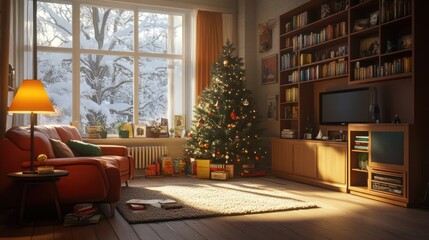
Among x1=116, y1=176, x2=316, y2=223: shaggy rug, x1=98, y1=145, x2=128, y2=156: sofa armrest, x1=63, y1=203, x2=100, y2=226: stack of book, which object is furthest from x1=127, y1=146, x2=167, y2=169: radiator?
x1=63, y1=203, x2=100, y2=226: stack of book

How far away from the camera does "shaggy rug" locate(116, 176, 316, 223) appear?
4.05 meters

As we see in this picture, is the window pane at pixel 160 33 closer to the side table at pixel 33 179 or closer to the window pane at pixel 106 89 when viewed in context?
the window pane at pixel 106 89

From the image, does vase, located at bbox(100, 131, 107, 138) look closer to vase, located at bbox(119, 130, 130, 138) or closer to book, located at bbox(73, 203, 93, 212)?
vase, located at bbox(119, 130, 130, 138)

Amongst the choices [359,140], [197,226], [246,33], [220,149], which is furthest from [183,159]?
[197,226]

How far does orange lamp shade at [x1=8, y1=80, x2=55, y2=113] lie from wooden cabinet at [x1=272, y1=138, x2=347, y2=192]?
12.2 ft

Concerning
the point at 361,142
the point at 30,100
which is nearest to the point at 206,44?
the point at 361,142

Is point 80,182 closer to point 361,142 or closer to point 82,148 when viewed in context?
point 82,148

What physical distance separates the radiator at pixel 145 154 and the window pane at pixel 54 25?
2.26 m

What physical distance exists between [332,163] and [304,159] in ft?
2.06

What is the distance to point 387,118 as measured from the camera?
511cm

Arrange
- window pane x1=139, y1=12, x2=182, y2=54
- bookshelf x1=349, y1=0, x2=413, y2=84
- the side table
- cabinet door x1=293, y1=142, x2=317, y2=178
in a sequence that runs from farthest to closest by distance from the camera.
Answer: window pane x1=139, y1=12, x2=182, y2=54 < cabinet door x1=293, y1=142, x2=317, y2=178 < bookshelf x1=349, y1=0, x2=413, y2=84 < the side table

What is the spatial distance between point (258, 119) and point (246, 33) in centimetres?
178

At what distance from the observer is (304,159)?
618 cm

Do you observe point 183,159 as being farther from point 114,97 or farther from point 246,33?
point 246,33
